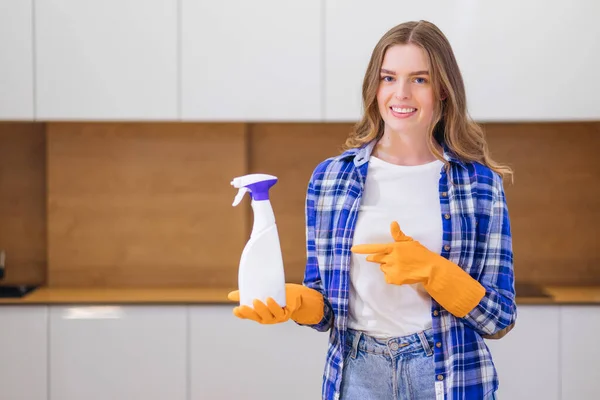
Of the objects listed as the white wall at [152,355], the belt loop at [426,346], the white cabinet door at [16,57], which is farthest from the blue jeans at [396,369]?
the white cabinet door at [16,57]

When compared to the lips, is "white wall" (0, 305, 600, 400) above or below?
below

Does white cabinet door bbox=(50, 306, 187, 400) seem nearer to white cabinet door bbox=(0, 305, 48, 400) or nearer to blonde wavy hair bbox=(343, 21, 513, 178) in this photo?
white cabinet door bbox=(0, 305, 48, 400)

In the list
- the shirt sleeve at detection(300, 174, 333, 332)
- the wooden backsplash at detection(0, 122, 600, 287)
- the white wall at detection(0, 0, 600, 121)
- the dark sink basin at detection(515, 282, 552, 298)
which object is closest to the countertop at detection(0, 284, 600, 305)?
the dark sink basin at detection(515, 282, 552, 298)

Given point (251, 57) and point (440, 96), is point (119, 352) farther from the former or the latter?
point (440, 96)

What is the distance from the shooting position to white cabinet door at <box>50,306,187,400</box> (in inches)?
104

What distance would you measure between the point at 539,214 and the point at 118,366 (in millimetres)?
1615

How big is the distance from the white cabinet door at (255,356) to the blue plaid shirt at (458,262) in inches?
45.0

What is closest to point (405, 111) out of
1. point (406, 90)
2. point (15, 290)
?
point (406, 90)

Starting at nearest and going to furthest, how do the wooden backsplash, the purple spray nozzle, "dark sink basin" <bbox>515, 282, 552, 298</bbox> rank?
the purple spray nozzle, "dark sink basin" <bbox>515, 282, 552, 298</bbox>, the wooden backsplash

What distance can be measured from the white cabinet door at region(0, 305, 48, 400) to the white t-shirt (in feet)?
5.05

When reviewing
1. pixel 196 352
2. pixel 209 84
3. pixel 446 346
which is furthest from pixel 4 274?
pixel 446 346

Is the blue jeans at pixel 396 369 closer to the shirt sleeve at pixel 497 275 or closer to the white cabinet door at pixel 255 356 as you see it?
the shirt sleeve at pixel 497 275

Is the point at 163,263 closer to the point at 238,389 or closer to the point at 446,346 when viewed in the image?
the point at 238,389

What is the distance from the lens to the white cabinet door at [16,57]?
267cm
